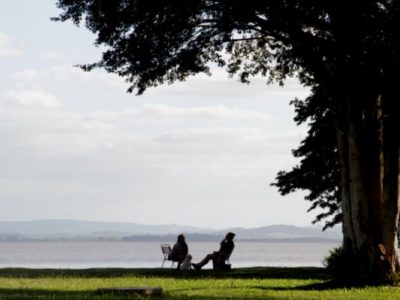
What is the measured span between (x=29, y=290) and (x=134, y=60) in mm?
6166

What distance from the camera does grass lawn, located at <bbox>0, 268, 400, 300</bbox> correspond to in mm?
19688

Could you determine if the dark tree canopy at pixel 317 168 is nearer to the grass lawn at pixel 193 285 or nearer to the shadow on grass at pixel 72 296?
the grass lawn at pixel 193 285

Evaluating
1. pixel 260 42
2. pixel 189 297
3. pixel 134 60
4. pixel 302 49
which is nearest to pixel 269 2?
pixel 302 49

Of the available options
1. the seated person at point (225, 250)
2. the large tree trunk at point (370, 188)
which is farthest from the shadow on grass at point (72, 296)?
the seated person at point (225, 250)

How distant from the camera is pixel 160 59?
23891 millimetres

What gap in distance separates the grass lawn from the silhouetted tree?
195 cm

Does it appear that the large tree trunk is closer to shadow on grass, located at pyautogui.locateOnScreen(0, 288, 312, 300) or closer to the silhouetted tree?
the silhouetted tree

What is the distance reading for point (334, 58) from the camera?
2259cm

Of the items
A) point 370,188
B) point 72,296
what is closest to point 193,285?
point 370,188

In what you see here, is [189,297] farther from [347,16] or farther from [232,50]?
[232,50]

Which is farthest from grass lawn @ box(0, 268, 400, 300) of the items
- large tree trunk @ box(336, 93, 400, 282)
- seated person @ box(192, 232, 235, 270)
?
seated person @ box(192, 232, 235, 270)

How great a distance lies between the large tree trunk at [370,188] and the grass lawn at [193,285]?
989mm

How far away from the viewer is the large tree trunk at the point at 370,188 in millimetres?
23625

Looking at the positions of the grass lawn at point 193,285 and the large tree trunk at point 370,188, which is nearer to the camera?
the grass lawn at point 193,285
